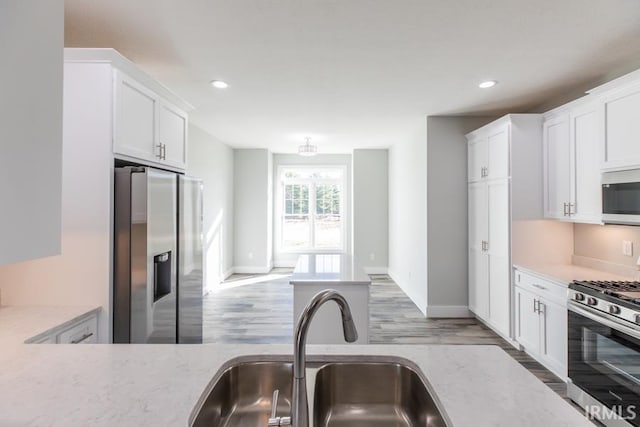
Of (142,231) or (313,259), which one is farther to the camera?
(313,259)

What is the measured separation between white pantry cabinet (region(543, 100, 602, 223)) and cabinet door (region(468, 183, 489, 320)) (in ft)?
2.43

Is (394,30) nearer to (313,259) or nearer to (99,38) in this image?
(99,38)

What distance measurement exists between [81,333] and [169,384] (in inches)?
46.9

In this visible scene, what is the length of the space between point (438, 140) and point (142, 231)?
369 centimetres

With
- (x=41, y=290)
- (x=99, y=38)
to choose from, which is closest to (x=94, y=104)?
(x=99, y=38)

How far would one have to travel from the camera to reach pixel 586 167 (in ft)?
8.95

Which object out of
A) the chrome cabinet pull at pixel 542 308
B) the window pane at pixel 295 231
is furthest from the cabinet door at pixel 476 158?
the window pane at pixel 295 231

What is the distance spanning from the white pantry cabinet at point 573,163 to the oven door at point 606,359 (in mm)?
885

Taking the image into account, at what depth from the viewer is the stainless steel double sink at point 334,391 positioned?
3.67 feet

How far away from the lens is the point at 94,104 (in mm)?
1928

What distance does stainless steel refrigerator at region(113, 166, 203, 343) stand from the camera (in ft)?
6.47

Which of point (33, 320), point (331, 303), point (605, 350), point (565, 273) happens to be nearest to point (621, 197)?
point (565, 273)

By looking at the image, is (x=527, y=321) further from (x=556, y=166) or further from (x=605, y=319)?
(x=556, y=166)

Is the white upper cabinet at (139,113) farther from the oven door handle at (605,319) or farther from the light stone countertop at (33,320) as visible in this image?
the oven door handle at (605,319)
